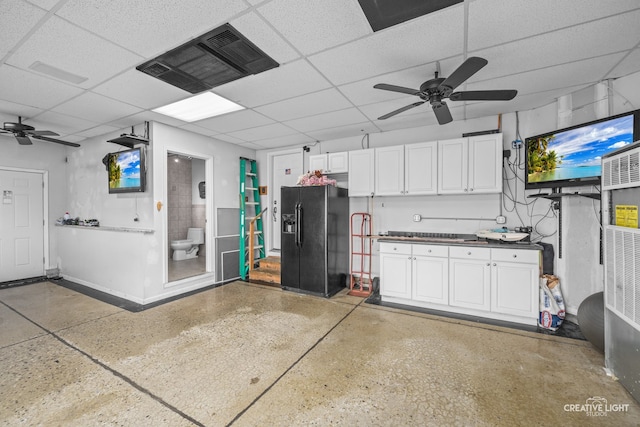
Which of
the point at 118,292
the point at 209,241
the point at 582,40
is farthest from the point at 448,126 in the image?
the point at 118,292

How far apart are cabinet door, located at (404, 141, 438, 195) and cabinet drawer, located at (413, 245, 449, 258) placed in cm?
83

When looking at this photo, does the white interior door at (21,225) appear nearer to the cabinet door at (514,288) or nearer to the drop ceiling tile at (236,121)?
the drop ceiling tile at (236,121)

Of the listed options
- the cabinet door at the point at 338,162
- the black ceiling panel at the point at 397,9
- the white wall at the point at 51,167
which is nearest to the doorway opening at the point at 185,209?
the white wall at the point at 51,167

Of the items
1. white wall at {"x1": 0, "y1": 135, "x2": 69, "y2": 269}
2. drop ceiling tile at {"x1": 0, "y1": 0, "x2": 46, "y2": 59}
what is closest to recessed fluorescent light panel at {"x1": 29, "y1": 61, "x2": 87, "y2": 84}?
drop ceiling tile at {"x1": 0, "y1": 0, "x2": 46, "y2": 59}

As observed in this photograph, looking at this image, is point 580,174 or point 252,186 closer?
point 580,174

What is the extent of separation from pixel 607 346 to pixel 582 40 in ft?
8.54

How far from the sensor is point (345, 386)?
2189 mm

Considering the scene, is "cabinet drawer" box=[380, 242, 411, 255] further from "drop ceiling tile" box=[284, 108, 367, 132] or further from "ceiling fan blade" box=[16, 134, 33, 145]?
"ceiling fan blade" box=[16, 134, 33, 145]

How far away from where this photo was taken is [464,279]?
141 inches

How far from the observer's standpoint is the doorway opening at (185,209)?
7.20 meters

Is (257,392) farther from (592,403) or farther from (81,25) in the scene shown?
(81,25)

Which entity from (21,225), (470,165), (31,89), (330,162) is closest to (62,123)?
(31,89)

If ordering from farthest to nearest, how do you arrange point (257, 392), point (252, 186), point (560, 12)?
1. point (252, 186)
2. point (257, 392)
3. point (560, 12)

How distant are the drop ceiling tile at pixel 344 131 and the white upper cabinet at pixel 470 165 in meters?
1.18
